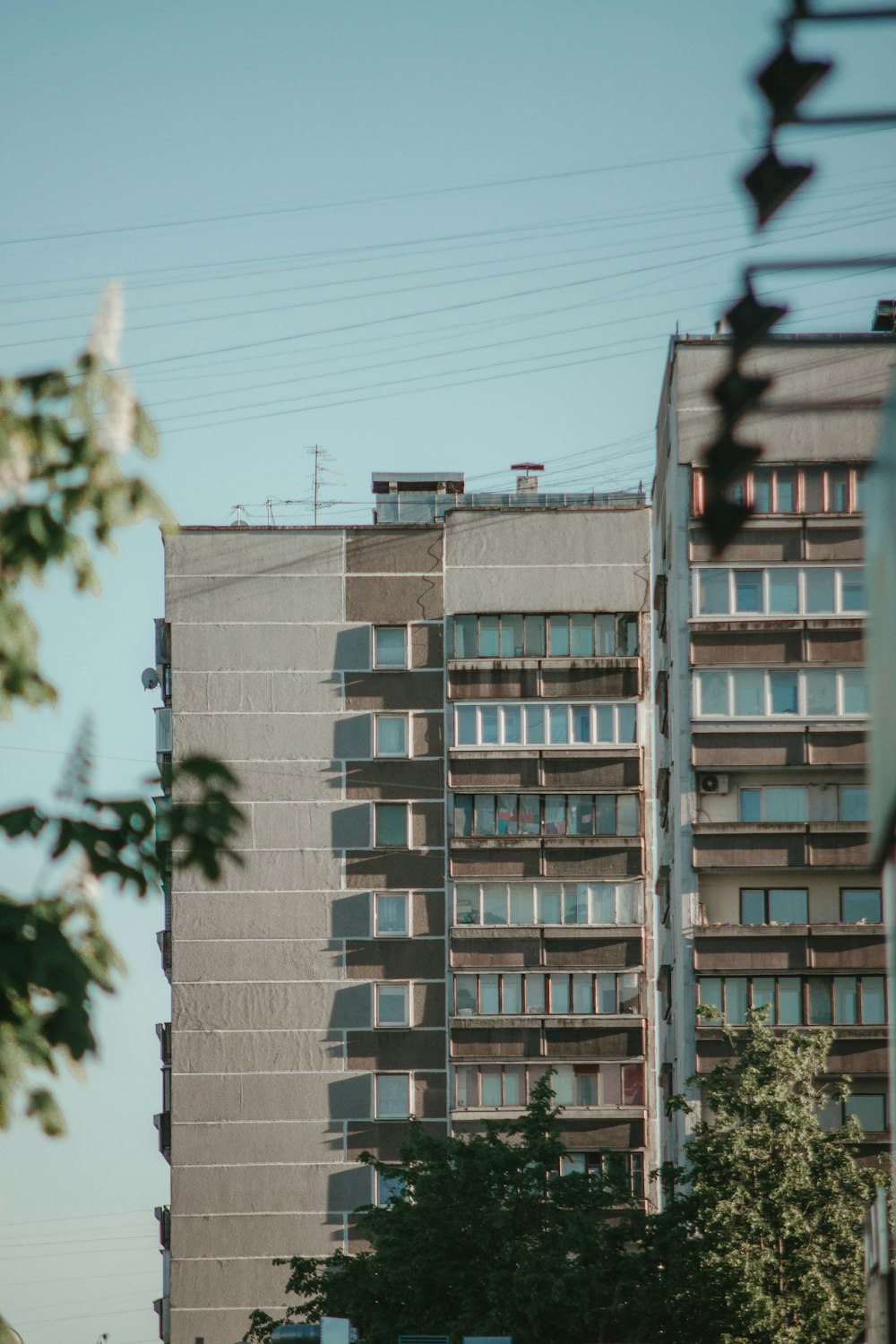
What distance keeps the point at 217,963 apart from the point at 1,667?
5267cm

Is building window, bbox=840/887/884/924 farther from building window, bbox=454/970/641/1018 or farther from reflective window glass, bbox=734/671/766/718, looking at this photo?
building window, bbox=454/970/641/1018

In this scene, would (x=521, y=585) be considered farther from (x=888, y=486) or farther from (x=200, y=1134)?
(x=888, y=486)

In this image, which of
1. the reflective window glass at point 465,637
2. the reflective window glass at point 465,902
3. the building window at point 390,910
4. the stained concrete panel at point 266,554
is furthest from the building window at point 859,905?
the stained concrete panel at point 266,554

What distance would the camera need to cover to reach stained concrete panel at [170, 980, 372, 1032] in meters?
58.5

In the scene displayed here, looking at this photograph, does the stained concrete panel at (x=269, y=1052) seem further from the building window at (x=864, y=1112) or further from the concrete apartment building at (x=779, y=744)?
the building window at (x=864, y=1112)

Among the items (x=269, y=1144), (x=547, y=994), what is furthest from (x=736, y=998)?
(x=269, y=1144)

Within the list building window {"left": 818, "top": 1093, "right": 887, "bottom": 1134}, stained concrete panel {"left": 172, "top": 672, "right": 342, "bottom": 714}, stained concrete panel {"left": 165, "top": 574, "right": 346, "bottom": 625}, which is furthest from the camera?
stained concrete panel {"left": 165, "top": 574, "right": 346, "bottom": 625}

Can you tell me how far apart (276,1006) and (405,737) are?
8349 mm

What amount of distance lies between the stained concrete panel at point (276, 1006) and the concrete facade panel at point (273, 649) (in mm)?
9029

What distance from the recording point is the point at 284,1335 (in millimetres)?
31766

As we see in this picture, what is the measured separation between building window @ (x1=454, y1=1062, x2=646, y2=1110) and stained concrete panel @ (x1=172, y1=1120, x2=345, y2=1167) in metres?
3.66

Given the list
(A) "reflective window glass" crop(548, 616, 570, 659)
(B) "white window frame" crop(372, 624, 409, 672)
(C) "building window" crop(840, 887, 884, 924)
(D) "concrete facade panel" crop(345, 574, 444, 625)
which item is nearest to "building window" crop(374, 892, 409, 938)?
(B) "white window frame" crop(372, 624, 409, 672)

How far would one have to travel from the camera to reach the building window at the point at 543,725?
195 ft

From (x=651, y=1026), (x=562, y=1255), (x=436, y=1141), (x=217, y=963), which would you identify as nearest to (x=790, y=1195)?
(x=562, y=1255)
